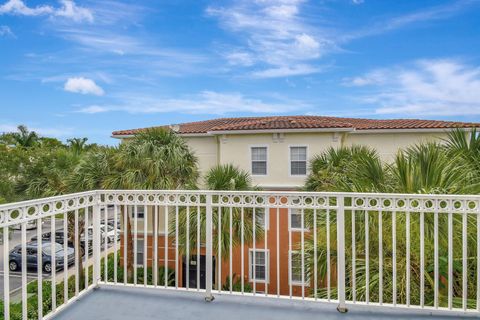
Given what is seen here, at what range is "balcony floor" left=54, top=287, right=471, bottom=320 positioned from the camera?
304 centimetres

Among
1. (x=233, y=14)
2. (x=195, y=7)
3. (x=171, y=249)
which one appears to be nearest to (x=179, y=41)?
(x=195, y=7)

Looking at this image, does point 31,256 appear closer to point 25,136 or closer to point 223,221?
point 223,221

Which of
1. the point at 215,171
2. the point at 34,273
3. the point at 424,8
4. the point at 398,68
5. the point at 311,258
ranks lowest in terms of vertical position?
the point at 34,273

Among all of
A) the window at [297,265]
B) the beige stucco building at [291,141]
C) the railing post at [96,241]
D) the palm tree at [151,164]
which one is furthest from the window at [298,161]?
the railing post at [96,241]

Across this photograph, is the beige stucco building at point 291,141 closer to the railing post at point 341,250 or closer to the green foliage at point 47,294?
the green foliage at point 47,294

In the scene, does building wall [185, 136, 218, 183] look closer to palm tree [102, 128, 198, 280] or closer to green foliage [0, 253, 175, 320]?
palm tree [102, 128, 198, 280]

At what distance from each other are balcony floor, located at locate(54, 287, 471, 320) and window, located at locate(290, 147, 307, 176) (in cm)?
1023

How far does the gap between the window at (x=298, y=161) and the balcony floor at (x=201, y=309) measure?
10234mm

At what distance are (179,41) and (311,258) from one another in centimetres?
830

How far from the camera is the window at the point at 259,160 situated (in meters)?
13.6

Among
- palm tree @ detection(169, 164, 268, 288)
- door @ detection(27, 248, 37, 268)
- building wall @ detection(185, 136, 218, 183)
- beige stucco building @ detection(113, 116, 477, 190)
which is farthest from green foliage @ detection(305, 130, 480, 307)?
door @ detection(27, 248, 37, 268)

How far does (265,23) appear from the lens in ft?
36.5

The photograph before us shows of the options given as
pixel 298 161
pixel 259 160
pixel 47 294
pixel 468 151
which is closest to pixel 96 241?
pixel 468 151

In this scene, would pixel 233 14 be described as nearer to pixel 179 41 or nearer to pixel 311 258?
pixel 179 41
